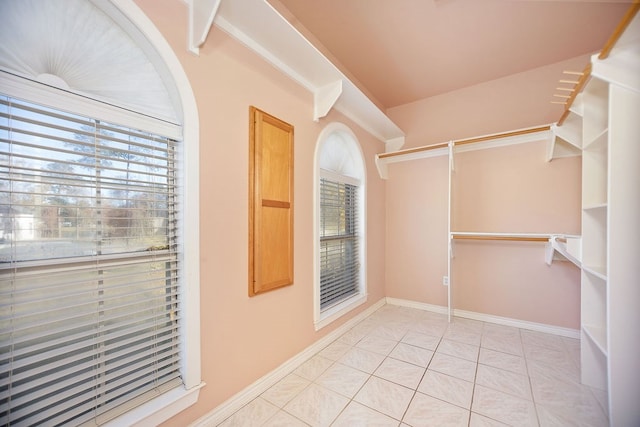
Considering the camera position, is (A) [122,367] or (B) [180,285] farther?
(B) [180,285]

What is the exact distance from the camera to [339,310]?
2.52 meters

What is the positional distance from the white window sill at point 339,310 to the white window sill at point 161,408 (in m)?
1.11

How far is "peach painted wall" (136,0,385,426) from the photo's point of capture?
1.36 m

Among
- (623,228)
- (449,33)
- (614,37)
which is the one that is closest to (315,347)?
(623,228)

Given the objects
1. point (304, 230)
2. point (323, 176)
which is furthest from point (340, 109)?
point (304, 230)

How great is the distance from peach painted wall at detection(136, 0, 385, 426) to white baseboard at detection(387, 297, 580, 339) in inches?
74.2

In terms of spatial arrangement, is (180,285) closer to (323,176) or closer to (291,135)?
(291,135)

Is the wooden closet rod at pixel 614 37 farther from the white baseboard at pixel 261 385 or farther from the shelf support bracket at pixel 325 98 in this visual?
the white baseboard at pixel 261 385

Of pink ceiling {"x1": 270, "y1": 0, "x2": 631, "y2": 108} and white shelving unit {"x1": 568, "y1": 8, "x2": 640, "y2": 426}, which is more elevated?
pink ceiling {"x1": 270, "y1": 0, "x2": 631, "y2": 108}

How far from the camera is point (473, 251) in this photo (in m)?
2.97

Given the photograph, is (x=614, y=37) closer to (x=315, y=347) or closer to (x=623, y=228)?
(x=623, y=228)

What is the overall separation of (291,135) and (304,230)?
0.77 metres

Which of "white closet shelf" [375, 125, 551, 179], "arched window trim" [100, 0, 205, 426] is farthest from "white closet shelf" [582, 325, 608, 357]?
"arched window trim" [100, 0, 205, 426]

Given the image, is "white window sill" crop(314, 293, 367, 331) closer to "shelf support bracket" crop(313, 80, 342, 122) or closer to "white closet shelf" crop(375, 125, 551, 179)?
"white closet shelf" crop(375, 125, 551, 179)
